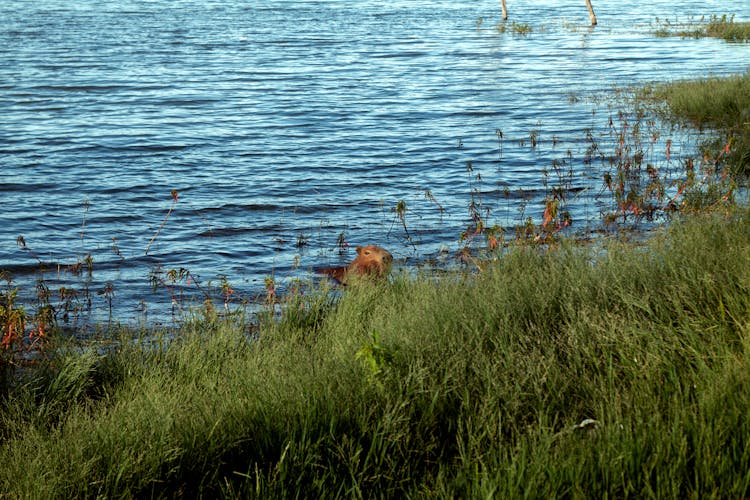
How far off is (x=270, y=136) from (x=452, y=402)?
12.3 meters

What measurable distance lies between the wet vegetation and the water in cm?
240

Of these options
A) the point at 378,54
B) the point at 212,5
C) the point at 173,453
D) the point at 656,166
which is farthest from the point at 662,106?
the point at 212,5

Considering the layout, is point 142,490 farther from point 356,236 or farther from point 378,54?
point 378,54

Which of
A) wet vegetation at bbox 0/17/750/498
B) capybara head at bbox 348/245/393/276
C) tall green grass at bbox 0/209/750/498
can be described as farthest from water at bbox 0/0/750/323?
tall green grass at bbox 0/209/750/498

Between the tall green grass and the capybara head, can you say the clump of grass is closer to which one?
the capybara head

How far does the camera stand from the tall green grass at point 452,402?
370 cm

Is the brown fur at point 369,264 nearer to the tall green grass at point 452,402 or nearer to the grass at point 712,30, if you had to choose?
the tall green grass at point 452,402

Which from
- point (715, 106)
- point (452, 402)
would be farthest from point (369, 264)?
point (715, 106)

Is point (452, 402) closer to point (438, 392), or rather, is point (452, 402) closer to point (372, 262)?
point (438, 392)

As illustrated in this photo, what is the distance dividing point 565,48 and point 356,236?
67.2 feet

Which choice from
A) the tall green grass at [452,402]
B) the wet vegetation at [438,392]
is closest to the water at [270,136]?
the wet vegetation at [438,392]

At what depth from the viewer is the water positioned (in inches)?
388

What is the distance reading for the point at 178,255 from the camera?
9.66m

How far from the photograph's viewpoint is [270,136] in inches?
639
